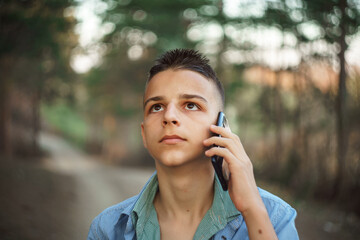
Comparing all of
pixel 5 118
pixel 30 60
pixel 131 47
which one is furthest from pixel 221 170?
pixel 131 47

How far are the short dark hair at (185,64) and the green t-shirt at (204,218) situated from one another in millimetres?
789

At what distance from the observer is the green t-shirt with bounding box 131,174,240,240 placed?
201cm

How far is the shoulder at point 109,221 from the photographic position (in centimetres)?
215

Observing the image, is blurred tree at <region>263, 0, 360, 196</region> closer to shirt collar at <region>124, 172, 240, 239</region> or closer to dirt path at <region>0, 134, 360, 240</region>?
dirt path at <region>0, 134, 360, 240</region>

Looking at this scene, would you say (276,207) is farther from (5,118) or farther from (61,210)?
(5,118)

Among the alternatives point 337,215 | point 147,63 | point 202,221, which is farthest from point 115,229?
point 147,63

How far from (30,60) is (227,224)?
1536 cm

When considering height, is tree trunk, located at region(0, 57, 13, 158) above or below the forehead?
above

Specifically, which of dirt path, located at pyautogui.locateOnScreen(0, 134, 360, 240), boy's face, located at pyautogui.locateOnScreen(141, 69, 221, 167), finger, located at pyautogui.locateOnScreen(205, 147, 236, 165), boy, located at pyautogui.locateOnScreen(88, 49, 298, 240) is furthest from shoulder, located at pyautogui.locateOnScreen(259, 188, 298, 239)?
dirt path, located at pyautogui.locateOnScreen(0, 134, 360, 240)

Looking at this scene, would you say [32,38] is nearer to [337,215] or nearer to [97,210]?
[97,210]

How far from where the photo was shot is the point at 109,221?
2.19m

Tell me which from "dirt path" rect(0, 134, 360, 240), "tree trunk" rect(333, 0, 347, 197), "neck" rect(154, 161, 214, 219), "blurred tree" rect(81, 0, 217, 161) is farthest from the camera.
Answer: "blurred tree" rect(81, 0, 217, 161)

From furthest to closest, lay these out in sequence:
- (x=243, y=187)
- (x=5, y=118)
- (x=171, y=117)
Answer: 1. (x=5, y=118)
2. (x=171, y=117)
3. (x=243, y=187)

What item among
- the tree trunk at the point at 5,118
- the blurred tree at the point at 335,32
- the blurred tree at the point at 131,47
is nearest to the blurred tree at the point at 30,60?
the tree trunk at the point at 5,118
